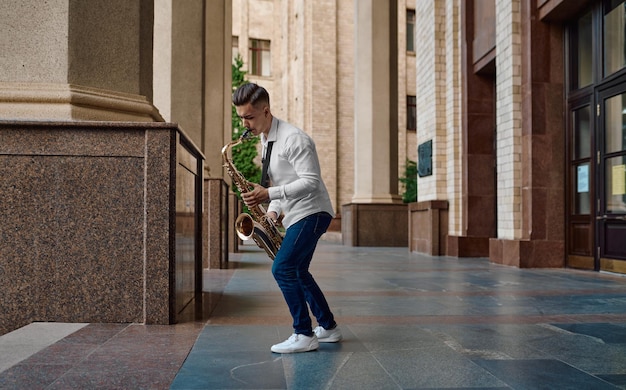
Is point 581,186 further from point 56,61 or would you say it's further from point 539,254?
point 56,61

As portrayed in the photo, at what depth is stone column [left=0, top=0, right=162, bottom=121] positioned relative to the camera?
193 inches

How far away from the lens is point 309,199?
13.3 feet

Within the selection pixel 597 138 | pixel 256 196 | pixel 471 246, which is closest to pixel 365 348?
pixel 256 196

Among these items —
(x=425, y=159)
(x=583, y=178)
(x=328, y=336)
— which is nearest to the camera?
(x=328, y=336)

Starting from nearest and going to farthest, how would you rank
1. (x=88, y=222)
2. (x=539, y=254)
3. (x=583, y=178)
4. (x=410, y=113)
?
1. (x=88, y=222)
2. (x=583, y=178)
3. (x=539, y=254)
4. (x=410, y=113)

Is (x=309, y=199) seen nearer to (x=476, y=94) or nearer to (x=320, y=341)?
(x=320, y=341)

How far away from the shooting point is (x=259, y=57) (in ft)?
137

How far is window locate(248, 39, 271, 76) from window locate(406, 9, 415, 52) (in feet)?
40.3

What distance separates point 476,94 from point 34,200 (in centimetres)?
1135

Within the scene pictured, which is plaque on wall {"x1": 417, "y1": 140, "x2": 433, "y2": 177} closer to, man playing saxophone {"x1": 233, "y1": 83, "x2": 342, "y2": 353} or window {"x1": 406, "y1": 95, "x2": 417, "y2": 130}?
man playing saxophone {"x1": 233, "y1": 83, "x2": 342, "y2": 353}

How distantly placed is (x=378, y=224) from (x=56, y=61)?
51.9 feet

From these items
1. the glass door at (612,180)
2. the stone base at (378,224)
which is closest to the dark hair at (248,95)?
the glass door at (612,180)

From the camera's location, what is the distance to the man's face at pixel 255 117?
398 centimetres

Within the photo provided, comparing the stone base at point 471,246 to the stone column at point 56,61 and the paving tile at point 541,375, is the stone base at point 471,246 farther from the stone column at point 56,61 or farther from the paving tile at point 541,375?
the paving tile at point 541,375
